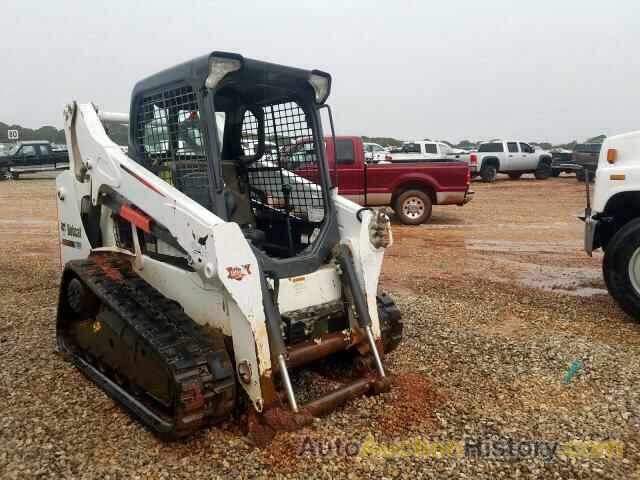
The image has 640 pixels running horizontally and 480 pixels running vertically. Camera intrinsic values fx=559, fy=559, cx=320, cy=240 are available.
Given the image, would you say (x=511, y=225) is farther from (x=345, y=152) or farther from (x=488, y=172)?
(x=488, y=172)

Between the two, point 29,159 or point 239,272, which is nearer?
point 239,272

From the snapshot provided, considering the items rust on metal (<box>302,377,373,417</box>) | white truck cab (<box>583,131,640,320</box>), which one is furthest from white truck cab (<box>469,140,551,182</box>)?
rust on metal (<box>302,377,373,417</box>)

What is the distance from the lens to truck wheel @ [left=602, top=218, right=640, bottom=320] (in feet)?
17.8

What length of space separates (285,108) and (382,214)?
118 centimetres

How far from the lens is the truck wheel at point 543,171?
82.0 ft

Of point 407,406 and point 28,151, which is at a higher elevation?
point 28,151

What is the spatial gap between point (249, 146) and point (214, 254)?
1768 mm

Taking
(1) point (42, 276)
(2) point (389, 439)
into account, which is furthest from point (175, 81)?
(1) point (42, 276)

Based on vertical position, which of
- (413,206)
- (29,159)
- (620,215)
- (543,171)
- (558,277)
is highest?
(29,159)

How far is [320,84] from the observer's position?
4223 mm

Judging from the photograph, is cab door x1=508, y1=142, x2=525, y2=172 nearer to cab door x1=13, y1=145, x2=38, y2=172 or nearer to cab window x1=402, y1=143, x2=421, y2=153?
cab window x1=402, y1=143, x2=421, y2=153

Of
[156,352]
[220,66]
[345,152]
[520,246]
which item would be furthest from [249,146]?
[345,152]

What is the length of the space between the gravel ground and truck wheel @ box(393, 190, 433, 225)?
4.98 metres

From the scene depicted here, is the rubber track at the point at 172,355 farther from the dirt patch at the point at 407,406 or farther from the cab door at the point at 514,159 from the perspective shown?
the cab door at the point at 514,159
